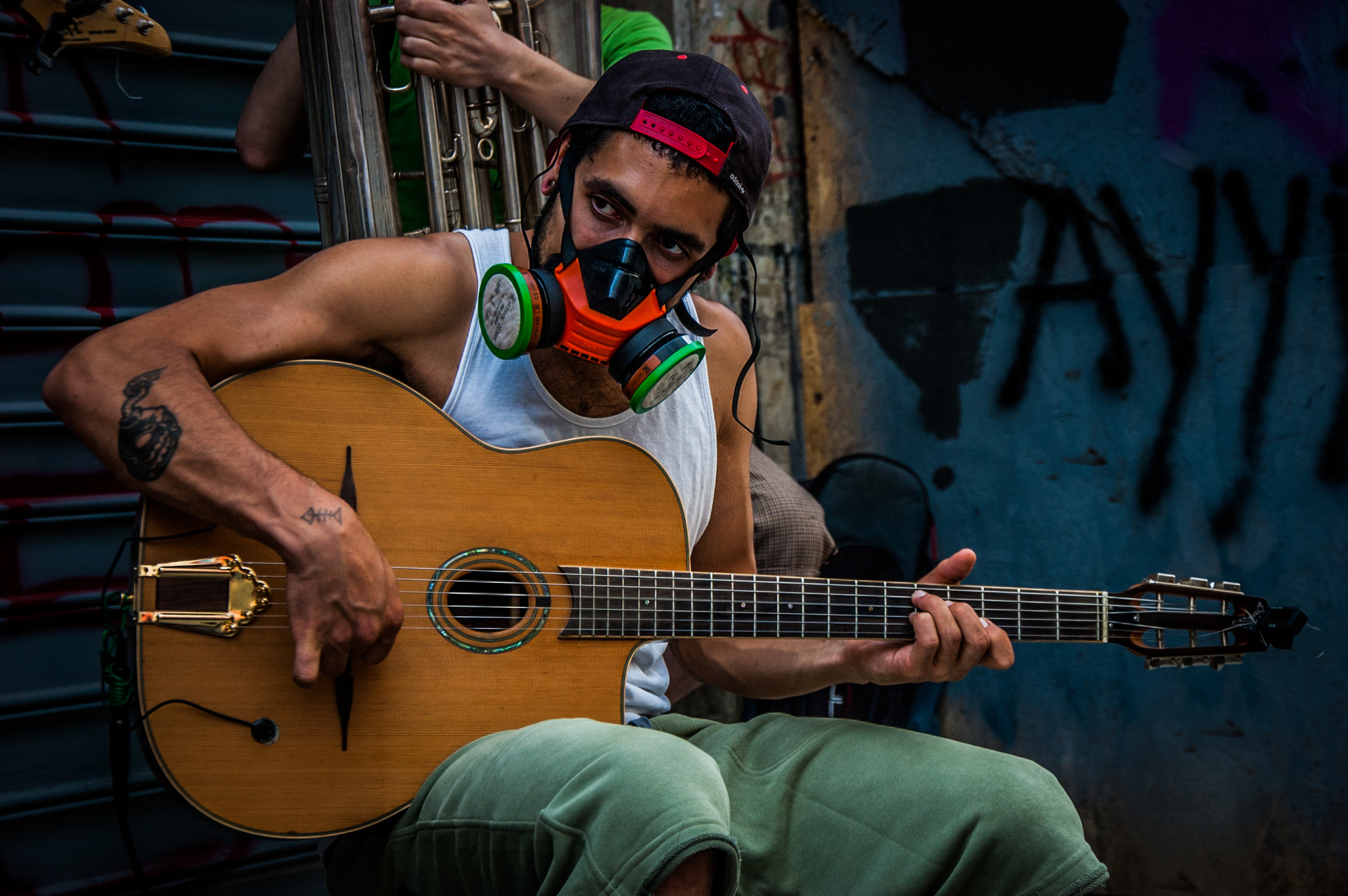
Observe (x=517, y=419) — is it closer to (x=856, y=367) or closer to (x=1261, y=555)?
(x=856, y=367)

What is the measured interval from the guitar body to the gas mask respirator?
0.17 meters

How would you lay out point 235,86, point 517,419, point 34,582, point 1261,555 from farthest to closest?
point 1261,555 → point 235,86 → point 34,582 → point 517,419

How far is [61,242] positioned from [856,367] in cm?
261

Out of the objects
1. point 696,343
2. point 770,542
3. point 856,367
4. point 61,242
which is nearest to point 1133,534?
point 856,367

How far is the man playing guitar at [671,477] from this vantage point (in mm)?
1335

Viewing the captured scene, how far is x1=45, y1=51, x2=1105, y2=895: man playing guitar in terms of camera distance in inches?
52.6

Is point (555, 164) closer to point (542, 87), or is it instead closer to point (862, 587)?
point (542, 87)

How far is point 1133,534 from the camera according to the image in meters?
3.15

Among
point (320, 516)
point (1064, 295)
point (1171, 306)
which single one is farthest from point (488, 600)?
point (1171, 306)

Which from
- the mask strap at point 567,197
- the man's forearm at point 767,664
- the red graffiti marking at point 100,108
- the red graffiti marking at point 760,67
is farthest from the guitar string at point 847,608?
the red graffiti marking at point 760,67

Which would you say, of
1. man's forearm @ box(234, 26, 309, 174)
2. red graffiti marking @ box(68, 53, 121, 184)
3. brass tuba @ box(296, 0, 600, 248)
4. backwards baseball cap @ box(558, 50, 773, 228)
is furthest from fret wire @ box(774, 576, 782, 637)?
red graffiti marking @ box(68, 53, 121, 184)

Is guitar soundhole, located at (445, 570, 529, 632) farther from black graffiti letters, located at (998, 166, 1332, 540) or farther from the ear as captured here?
black graffiti letters, located at (998, 166, 1332, 540)

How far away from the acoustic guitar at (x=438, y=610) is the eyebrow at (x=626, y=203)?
41 centimetres

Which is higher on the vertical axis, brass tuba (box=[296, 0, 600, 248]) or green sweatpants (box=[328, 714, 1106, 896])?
brass tuba (box=[296, 0, 600, 248])
